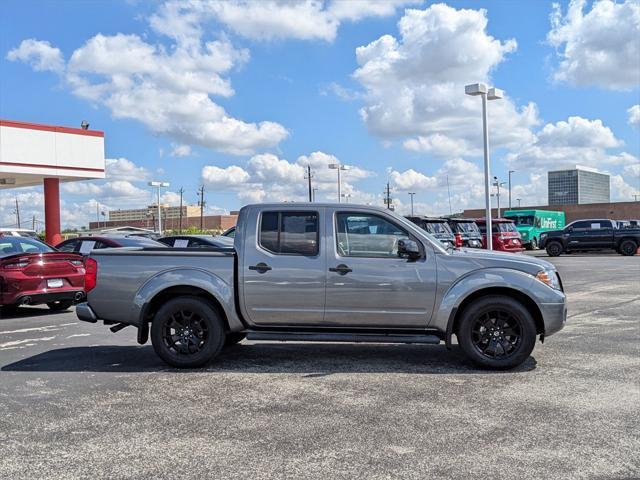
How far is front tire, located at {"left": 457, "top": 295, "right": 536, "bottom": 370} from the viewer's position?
6594 mm

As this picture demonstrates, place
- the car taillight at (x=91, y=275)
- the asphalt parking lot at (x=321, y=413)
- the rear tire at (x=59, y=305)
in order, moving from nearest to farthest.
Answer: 1. the asphalt parking lot at (x=321, y=413)
2. the car taillight at (x=91, y=275)
3. the rear tire at (x=59, y=305)

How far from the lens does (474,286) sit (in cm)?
661

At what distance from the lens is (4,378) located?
21.5 ft

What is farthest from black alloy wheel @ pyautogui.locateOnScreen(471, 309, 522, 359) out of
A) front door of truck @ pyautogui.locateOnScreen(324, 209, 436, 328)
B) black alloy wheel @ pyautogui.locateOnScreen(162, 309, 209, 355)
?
black alloy wheel @ pyautogui.locateOnScreen(162, 309, 209, 355)

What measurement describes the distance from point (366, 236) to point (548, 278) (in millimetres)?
2035

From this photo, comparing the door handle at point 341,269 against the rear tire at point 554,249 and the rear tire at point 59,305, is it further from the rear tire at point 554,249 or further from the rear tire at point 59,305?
the rear tire at point 554,249

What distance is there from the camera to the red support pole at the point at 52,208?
28406mm

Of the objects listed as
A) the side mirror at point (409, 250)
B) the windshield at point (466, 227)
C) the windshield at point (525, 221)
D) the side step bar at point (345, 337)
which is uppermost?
the windshield at point (525, 221)

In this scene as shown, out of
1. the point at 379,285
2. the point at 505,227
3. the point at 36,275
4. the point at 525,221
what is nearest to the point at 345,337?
the point at 379,285

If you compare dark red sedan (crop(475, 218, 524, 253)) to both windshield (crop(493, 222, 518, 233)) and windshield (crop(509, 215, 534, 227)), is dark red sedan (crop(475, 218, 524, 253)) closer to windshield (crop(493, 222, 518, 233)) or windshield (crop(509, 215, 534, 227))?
windshield (crop(493, 222, 518, 233))

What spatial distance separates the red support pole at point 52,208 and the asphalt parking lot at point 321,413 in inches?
860

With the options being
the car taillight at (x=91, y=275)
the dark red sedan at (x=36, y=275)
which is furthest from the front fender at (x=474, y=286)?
the dark red sedan at (x=36, y=275)

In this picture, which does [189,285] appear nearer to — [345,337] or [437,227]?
[345,337]

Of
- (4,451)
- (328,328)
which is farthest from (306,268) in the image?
(4,451)
